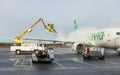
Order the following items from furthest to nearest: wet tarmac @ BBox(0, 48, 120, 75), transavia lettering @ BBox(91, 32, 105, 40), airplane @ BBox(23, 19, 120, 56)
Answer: transavia lettering @ BBox(91, 32, 105, 40)
airplane @ BBox(23, 19, 120, 56)
wet tarmac @ BBox(0, 48, 120, 75)

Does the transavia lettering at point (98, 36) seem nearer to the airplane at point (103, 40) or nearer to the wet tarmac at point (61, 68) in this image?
the airplane at point (103, 40)

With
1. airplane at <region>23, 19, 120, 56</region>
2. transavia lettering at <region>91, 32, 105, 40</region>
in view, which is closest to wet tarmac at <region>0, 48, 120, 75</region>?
airplane at <region>23, 19, 120, 56</region>

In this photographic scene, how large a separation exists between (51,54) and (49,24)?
41.3 meters

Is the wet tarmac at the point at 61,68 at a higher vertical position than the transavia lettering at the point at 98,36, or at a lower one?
lower

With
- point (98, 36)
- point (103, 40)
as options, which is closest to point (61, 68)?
point (103, 40)

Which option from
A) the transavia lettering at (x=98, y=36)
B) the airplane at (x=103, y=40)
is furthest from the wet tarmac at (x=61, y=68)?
the transavia lettering at (x=98, y=36)

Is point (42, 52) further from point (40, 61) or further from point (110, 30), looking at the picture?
point (110, 30)

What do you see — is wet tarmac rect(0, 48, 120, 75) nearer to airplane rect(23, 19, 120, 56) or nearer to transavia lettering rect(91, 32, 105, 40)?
airplane rect(23, 19, 120, 56)

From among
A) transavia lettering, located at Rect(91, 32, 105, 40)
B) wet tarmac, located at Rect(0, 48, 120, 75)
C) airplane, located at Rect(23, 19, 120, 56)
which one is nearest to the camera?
wet tarmac, located at Rect(0, 48, 120, 75)

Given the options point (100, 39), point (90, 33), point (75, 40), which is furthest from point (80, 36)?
point (100, 39)

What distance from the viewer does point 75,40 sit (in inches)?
2381

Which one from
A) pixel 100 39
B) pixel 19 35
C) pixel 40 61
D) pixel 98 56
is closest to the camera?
pixel 40 61

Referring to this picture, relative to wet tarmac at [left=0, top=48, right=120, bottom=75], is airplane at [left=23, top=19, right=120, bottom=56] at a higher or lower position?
higher

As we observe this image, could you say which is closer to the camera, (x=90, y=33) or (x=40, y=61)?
(x=40, y=61)
